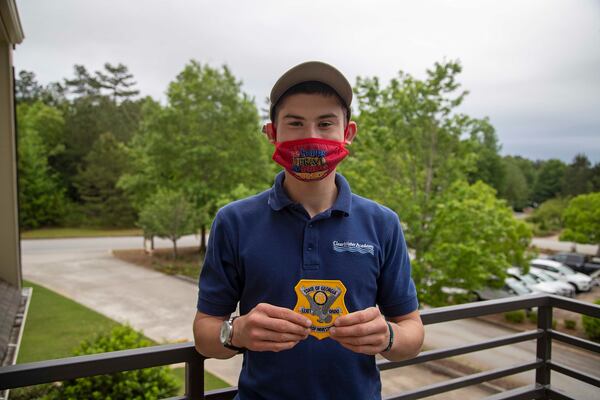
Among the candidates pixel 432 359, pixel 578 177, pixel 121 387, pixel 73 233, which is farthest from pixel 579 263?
pixel 73 233

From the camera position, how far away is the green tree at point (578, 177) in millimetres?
28875

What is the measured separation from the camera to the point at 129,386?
346cm

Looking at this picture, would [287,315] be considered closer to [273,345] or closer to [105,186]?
[273,345]

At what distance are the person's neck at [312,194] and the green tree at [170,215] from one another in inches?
558

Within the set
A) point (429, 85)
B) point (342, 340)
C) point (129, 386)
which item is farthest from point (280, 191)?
point (429, 85)

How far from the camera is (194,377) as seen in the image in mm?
1419

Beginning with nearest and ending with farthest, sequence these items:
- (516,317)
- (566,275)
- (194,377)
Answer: (194,377) → (516,317) → (566,275)

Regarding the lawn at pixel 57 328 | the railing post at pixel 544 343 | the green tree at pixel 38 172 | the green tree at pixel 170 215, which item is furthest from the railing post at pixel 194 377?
the green tree at pixel 38 172

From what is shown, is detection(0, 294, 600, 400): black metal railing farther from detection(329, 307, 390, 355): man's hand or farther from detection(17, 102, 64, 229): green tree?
detection(17, 102, 64, 229): green tree

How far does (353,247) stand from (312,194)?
176 millimetres

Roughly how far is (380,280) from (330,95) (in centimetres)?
49

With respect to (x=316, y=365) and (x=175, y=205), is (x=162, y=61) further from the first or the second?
(x=316, y=365)

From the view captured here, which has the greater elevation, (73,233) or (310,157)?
(310,157)

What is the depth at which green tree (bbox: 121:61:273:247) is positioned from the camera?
1493 centimetres
